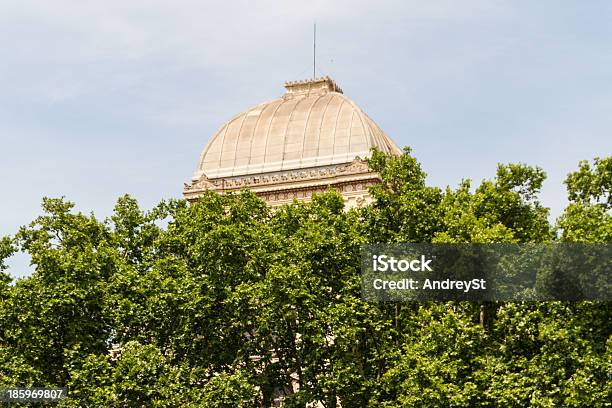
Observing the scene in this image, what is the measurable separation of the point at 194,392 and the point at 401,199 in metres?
12.2

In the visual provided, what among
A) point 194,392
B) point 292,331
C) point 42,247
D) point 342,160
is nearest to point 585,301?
point 292,331

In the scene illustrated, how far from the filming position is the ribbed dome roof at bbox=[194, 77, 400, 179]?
230 ft

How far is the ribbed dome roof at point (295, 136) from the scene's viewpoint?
70188mm

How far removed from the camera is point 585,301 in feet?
137

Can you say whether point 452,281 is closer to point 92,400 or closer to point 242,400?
point 242,400

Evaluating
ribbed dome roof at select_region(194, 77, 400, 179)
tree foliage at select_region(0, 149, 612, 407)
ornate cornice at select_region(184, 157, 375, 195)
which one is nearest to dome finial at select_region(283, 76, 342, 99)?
ribbed dome roof at select_region(194, 77, 400, 179)

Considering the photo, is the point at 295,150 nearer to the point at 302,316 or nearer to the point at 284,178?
the point at 284,178

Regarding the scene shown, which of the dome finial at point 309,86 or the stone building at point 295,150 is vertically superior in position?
the dome finial at point 309,86

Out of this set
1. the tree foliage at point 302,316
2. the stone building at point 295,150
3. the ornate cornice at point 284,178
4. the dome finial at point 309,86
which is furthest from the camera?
the dome finial at point 309,86

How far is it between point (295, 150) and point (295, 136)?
46.9 inches

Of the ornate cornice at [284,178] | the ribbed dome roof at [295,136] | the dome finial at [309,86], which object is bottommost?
the ornate cornice at [284,178]

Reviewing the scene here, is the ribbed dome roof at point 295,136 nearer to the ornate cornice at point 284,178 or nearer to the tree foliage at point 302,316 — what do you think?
the ornate cornice at point 284,178

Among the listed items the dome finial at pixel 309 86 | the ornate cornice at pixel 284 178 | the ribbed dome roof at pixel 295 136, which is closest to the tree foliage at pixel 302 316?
the ornate cornice at pixel 284 178

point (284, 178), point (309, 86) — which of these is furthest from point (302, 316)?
point (309, 86)
